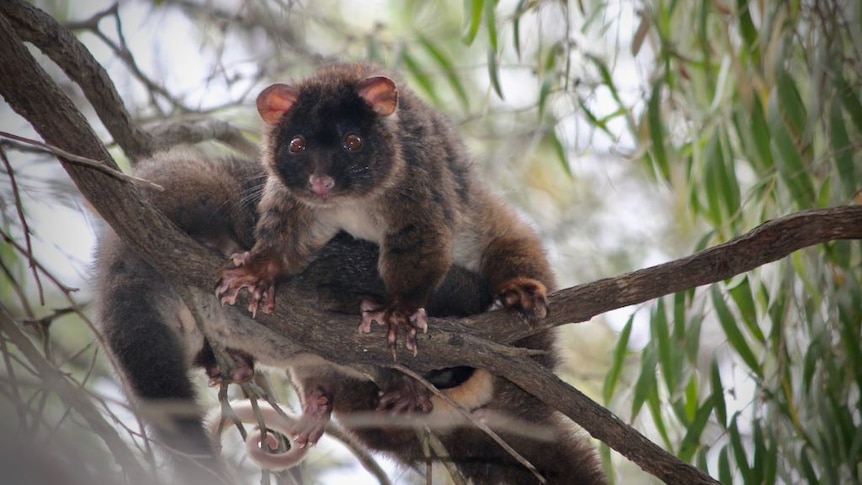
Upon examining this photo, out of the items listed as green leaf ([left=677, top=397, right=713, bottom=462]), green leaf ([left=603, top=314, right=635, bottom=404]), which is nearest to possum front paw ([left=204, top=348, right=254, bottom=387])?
green leaf ([left=603, top=314, right=635, bottom=404])

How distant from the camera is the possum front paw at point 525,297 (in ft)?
11.9

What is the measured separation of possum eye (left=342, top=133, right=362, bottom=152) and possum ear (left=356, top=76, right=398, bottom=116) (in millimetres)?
163

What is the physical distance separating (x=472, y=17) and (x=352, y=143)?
3.03ft

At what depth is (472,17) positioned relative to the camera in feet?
14.1

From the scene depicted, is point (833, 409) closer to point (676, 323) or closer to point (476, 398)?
point (676, 323)

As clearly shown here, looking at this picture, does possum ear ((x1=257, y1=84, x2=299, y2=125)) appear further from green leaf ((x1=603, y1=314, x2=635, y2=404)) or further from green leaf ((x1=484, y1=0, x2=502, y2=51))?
green leaf ((x1=603, y1=314, x2=635, y2=404))

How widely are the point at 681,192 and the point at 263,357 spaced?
250 centimetres

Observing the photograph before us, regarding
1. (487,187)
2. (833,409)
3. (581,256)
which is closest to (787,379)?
(833,409)

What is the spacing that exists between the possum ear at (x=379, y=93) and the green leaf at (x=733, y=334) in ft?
5.70

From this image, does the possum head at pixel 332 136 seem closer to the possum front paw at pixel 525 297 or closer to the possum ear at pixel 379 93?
the possum ear at pixel 379 93

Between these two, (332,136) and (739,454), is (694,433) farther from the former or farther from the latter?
(332,136)

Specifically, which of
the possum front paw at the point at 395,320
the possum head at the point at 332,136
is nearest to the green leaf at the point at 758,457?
the possum front paw at the point at 395,320

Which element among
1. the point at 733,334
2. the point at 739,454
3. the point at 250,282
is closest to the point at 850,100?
the point at 733,334

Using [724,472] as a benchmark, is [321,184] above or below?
above
